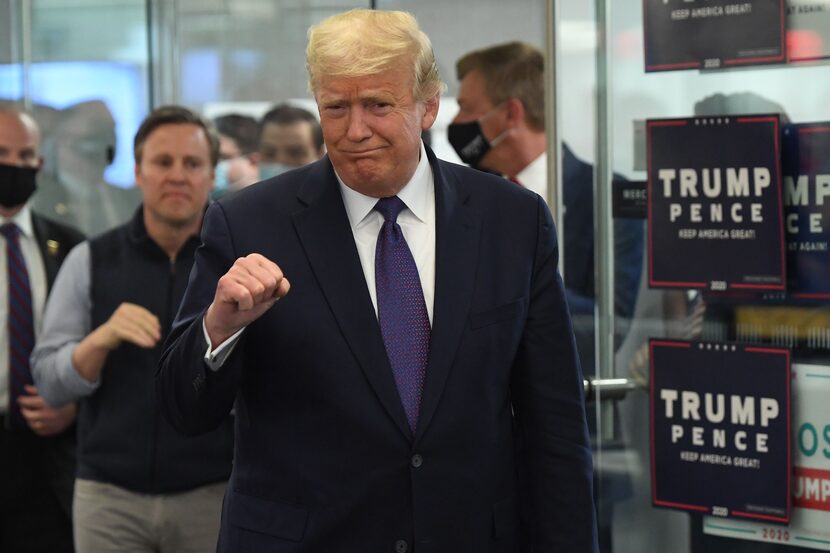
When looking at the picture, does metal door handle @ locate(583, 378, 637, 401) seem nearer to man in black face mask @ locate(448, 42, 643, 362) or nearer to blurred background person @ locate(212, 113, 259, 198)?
man in black face mask @ locate(448, 42, 643, 362)

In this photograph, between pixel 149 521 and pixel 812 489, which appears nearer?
pixel 812 489

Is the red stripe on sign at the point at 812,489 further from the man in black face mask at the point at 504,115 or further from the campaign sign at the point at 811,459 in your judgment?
the man in black face mask at the point at 504,115

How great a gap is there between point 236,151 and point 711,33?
416 centimetres

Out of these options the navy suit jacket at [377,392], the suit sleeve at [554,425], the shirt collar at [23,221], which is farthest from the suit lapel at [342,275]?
the shirt collar at [23,221]

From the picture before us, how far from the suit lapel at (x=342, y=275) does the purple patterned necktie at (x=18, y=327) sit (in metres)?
2.24

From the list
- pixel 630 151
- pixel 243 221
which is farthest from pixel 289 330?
pixel 630 151

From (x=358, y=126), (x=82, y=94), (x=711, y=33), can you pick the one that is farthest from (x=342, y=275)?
(x=82, y=94)

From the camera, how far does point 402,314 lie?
2311 millimetres

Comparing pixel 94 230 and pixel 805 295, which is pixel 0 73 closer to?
pixel 94 230

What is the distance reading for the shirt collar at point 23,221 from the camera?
4480 mm

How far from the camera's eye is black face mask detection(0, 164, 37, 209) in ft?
14.8

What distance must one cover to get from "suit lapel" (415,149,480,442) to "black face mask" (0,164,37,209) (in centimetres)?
247

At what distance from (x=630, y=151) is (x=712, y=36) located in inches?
12.8

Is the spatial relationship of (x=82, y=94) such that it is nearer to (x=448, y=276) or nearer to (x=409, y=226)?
(x=409, y=226)
